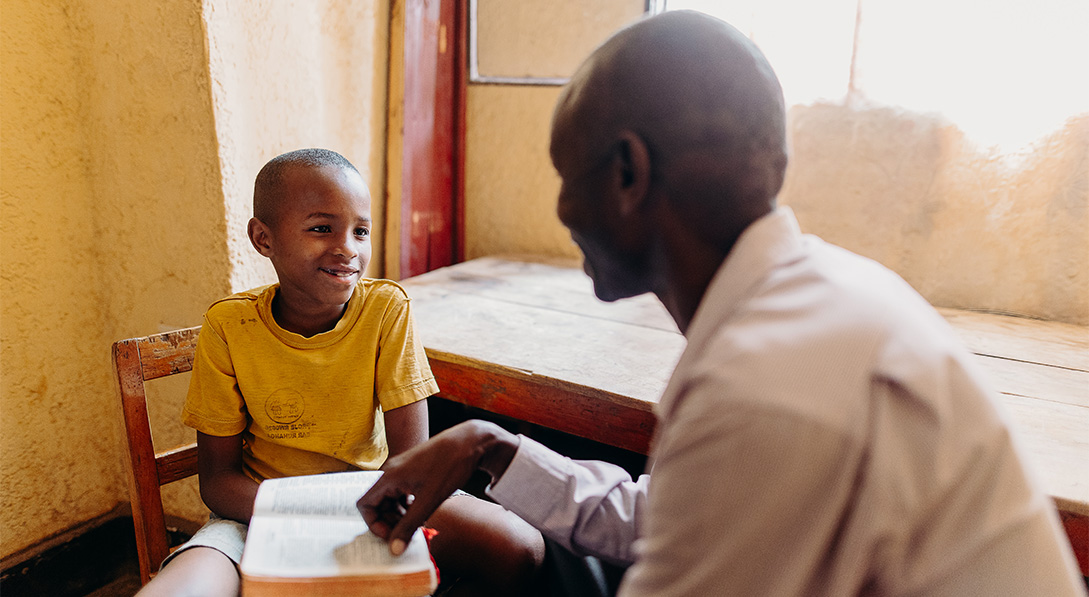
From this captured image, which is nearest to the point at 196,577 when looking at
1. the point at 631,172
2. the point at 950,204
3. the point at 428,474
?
the point at 428,474

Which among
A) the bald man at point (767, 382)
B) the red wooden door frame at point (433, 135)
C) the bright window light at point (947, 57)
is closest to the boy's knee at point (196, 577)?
the bald man at point (767, 382)

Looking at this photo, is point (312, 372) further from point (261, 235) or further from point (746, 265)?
point (746, 265)

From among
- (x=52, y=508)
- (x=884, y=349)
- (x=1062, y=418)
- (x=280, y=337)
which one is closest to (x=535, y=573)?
(x=280, y=337)

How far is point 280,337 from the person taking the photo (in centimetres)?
A: 137

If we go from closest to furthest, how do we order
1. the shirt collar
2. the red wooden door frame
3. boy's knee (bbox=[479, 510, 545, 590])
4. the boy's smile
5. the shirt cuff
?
the shirt collar → the shirt cuff → boy's knee (bbox=[479, 510, 545, 590]) → the boy's smile → the red wooden door frame

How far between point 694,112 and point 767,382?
32 cm

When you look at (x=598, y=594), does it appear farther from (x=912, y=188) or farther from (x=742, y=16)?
(x=742, y=16)

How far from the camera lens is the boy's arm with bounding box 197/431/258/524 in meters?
1.28

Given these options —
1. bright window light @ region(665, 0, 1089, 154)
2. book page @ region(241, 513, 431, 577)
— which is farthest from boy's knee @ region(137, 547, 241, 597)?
bright window light @ region(665, 0, 1089, 154)

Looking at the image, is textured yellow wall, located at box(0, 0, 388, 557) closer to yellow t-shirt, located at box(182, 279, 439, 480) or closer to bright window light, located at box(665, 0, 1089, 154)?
yellow t-shirt, located at box(182, 279, 439, 480)

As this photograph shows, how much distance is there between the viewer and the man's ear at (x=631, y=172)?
2.34 ft

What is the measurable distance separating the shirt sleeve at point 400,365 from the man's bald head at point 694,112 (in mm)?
793

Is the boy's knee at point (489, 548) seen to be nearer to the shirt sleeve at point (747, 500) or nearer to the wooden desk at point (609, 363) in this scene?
the wooden desk at point (609, 363)

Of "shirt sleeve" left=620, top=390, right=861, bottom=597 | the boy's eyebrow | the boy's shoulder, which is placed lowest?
the boy's shoulder
